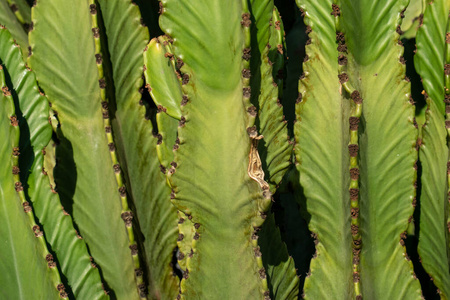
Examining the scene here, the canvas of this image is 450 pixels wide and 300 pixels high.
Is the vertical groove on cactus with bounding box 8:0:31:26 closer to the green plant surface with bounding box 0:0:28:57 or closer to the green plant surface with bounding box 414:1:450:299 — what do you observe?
the green plant surface with bounding box 0:0:28:57

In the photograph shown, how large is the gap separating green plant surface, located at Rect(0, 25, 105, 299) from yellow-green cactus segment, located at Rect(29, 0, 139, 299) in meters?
0.12

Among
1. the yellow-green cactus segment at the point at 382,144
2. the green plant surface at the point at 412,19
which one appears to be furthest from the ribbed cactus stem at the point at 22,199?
the green plant surface at the point at 412,19

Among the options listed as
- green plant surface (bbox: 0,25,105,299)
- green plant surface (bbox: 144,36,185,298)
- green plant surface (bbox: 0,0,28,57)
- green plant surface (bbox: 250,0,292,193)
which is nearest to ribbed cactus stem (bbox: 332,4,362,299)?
green plant surface (bbox: 250,0,292,193)

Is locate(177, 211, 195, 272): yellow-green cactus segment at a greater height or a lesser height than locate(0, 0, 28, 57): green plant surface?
lesser

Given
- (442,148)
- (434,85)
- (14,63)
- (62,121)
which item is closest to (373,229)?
(442,148)

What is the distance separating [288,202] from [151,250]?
64 centimetres

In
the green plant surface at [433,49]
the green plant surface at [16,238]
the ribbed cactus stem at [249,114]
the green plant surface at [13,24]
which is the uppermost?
the green plant surface at [13,24]

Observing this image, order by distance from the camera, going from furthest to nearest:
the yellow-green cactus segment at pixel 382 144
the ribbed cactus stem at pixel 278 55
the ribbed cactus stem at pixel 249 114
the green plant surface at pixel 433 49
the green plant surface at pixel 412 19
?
the green plant surface at pixel 412 19
the ribbed cactus stem at pixel 278 55
the green plant surface at pixel 433 49
the yellow-green cactus segment at pixel 382 144
the ribbed cactus stem at pixel 249 114

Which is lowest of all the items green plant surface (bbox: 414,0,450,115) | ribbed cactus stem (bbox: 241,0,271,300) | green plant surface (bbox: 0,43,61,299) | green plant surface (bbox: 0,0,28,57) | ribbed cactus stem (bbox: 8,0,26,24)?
A: green plant surface (bbox: 0,43,61,299)

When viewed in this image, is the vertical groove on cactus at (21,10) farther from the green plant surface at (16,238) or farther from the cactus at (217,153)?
the green plant surface at (16,238)

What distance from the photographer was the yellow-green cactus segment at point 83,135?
180cm

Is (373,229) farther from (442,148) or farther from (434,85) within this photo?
(434,85)

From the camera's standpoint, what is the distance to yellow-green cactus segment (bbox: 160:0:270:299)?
1.43m

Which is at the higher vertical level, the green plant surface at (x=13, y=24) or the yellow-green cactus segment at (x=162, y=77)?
the green plant surface at (x=13, y=24)
